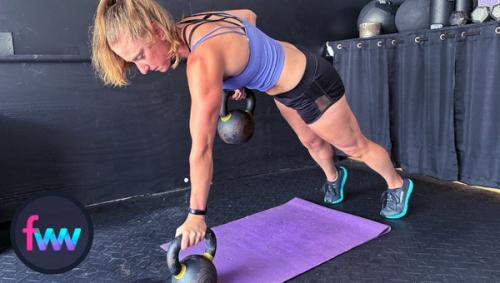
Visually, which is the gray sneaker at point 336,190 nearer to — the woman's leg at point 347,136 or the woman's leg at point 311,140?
the woman's leg at point 311,140

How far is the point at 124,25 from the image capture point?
1275 mm

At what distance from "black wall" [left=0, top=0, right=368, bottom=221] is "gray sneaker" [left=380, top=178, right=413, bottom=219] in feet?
4.19

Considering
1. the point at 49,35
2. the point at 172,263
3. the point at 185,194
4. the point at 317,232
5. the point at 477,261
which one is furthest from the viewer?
the point at 185,194

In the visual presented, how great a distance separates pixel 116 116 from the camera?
2.59 metres

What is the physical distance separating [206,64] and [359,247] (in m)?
1.15

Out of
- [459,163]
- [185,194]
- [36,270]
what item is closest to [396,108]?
[459,163]

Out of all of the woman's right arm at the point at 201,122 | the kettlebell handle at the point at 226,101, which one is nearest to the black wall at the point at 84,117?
the kettlebell handle at the point at 226,101

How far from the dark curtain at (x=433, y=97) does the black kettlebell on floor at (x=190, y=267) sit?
1.90 metres

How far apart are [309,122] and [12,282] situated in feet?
5.01

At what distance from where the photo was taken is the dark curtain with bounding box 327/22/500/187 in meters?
2.31

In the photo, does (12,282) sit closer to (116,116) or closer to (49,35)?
(116,116)

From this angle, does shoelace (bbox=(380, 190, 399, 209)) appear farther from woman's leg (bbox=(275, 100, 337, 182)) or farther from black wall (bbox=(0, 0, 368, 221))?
black wall (bbox=(0, 0, 368, 221))

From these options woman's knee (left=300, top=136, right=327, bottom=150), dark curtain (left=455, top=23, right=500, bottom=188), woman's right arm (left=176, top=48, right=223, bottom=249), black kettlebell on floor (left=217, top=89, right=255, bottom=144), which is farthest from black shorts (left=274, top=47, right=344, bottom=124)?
dark curtain (left=455, top=23, right=500, bottom=188)

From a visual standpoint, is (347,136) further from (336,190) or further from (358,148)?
(336,190)
